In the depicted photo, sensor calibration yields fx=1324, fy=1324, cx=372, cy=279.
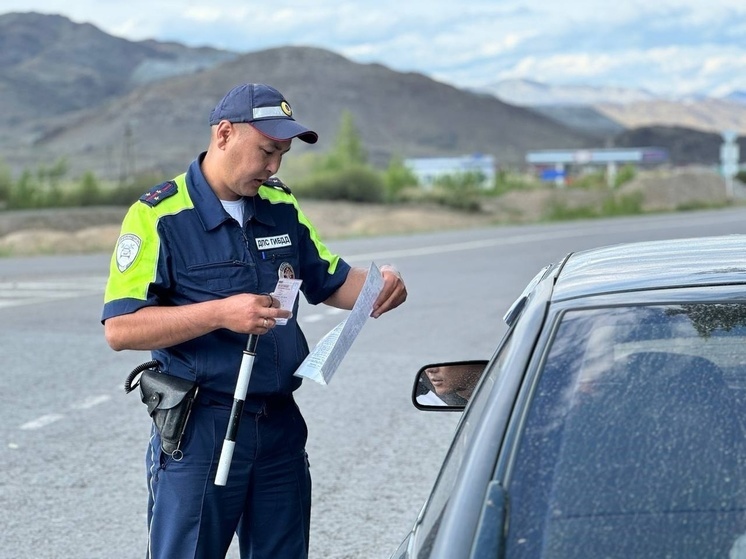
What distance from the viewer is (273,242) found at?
139 inches

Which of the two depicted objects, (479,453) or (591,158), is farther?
(591,158)

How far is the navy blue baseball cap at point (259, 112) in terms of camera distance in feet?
11.1

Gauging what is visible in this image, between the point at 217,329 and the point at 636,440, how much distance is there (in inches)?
58.5

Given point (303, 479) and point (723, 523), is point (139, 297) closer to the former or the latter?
point (303, 479)

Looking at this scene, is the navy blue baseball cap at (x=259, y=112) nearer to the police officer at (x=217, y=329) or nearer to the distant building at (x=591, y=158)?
the police officer at (x=217, y=329)

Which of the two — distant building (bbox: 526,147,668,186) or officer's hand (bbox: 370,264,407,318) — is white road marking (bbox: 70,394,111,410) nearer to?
officer's hand (bbox: 370,264,407,318)

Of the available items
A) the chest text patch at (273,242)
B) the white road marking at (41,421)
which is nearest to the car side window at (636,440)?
the chest text patch at (273,242)

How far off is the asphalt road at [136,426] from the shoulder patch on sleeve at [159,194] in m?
2.22

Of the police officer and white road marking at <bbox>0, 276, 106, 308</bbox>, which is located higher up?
the police officer

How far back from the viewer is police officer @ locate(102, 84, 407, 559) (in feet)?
11.0

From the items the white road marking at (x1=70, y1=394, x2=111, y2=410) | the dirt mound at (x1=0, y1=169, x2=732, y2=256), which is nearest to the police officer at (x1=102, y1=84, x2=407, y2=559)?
the white road marking at (x1=70, y1=394, x2=111, y2=410)

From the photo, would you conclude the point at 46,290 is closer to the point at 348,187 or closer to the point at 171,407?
the point at 171,407

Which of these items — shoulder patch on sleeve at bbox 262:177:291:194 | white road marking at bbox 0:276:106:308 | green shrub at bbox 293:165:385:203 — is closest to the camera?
shoulder patch on sleeve at bbox 262:177:291:194

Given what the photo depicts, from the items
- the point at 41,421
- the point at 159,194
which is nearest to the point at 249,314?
the point at 159,194
